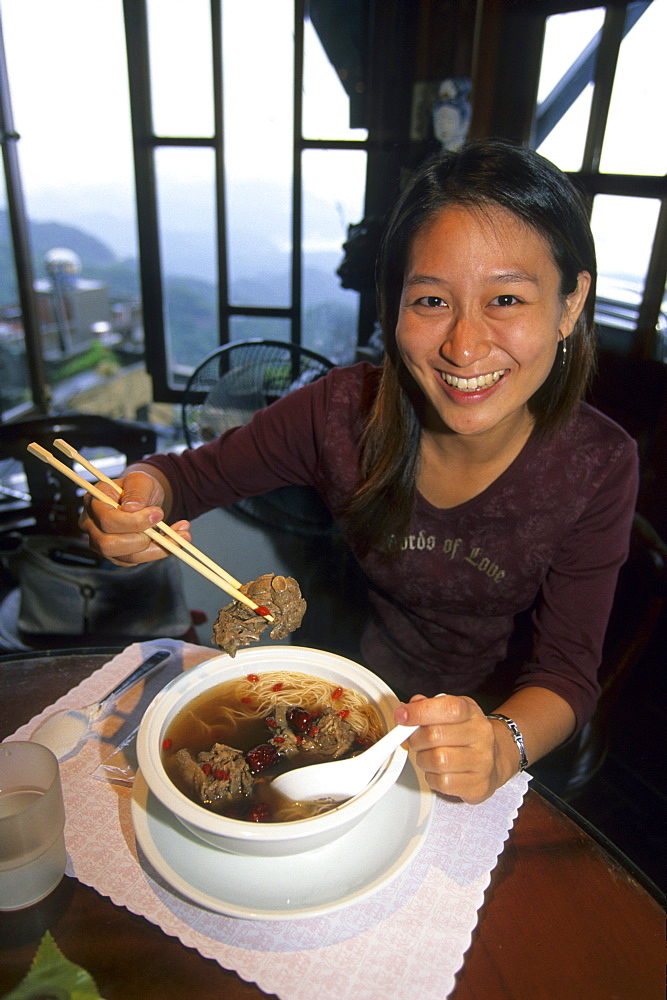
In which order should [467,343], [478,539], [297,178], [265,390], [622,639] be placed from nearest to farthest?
[467,343]
[478,539]
[622,639]
[265,390]
[297,178]

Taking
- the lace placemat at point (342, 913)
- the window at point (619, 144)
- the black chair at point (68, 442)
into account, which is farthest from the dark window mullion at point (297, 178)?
the lace placemat at point (342, 913)

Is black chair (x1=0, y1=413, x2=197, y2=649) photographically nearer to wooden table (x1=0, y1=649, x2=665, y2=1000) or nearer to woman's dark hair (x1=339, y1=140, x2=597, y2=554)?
woman's dark hair (x1=339, y1=140, x2=597, y2=554)

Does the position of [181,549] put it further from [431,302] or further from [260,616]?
[431,302]

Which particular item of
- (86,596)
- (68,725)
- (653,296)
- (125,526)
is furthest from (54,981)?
(653,296)

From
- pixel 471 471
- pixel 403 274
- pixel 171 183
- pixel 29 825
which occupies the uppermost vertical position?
pixel 171 183

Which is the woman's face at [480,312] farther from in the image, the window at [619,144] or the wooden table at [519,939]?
the window at [619,144]
